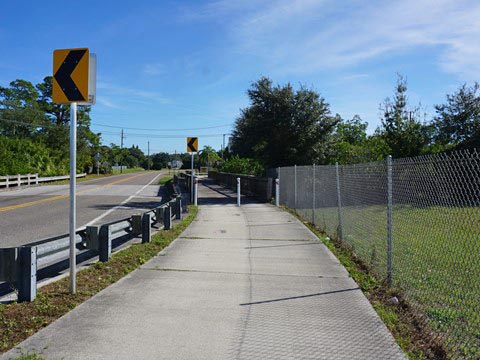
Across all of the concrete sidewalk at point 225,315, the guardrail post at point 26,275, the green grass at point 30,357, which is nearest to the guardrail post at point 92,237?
the concrete sidewalk at point 225,315

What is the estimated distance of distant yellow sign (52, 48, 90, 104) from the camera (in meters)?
5.23

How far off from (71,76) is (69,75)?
0.11ft

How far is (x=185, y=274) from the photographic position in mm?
6465

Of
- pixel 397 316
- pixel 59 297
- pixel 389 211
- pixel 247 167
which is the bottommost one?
pixel 397 316

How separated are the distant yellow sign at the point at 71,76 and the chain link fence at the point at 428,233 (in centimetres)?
404

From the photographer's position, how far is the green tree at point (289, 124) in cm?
2259

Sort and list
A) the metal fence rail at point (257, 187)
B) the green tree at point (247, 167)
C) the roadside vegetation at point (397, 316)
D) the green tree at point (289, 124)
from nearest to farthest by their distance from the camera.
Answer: the roadside vegetation at point (397, 316) → the metal fence rail at point (257, 187) → the green tree at point (289, 124) → the green tree at point (247, 167)

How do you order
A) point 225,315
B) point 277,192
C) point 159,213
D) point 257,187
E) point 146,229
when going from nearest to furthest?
point 225,315 → point 146,229 → point 159,213 → point 277,192 → point 257,187

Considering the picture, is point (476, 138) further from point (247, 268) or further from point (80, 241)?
point (80, 241)

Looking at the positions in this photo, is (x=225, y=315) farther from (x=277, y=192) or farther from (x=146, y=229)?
(x=277, y=192)

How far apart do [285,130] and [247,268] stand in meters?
16.2

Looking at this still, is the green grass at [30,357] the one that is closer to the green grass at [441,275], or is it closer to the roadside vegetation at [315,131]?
the green grass at [441,275]

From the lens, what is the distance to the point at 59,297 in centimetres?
515

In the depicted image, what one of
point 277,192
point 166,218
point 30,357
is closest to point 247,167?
point 277,192
